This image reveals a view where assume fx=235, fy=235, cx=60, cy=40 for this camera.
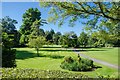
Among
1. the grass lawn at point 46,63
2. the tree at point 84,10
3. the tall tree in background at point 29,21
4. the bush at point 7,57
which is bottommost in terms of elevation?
the grass lawn at point 46,63

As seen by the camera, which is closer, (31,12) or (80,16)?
(80,16)

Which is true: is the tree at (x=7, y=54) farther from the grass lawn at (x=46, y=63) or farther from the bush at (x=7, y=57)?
the grass lawn at (x=46, y=63)

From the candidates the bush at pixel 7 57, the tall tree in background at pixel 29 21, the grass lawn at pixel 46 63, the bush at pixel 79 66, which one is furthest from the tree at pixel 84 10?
the tall tree in background at pixel 29 21

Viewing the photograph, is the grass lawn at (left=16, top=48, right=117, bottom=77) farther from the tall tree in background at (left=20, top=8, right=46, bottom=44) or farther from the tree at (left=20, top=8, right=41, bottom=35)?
the tree at (left=20, top=8, right=41, bottom=35)

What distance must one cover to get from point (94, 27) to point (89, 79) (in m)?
3.45

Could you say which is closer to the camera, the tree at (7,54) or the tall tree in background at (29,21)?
the tree at (7,54)

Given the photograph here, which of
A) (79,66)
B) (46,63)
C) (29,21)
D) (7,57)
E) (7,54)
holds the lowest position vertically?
(46,63)

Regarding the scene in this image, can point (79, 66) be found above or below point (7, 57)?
below

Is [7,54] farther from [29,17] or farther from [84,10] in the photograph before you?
[29,17]

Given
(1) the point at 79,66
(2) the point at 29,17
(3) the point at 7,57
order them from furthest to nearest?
(2) the point at 29,17 → (1) the point at 79,66 → (3) the point at 7,57

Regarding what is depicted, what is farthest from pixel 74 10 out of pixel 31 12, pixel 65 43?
pixel 31 12

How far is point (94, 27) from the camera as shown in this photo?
9828 mm

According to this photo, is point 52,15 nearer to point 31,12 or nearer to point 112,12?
point 112,12

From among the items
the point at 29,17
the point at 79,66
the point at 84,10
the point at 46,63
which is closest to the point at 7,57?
the point at 79,66
